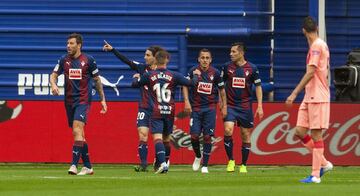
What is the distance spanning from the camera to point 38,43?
78.4 ft

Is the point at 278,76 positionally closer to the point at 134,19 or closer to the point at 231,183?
the point at 134,19

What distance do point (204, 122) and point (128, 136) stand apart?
2.76m

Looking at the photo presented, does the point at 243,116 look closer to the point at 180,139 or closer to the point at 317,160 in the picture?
the point at 180,139

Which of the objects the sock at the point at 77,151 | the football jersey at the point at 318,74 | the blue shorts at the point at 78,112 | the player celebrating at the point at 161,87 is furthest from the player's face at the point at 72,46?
the football jersey at the point at 318,74

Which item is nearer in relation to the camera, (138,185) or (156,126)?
(138,185)

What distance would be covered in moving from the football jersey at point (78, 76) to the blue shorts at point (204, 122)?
2.69m

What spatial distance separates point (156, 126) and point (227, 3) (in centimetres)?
828

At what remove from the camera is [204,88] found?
18.1m

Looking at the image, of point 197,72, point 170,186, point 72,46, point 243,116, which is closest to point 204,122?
point 243,116

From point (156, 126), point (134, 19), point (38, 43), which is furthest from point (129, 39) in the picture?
point (156, 126)

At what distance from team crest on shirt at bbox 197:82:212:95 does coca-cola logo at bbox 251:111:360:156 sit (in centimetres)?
272

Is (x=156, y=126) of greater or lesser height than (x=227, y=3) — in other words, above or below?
below

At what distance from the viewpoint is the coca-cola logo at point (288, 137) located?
67.4 ft

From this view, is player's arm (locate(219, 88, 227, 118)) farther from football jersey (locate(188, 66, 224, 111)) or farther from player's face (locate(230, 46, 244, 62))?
player's face (locate(230, 46, 244, 62))
